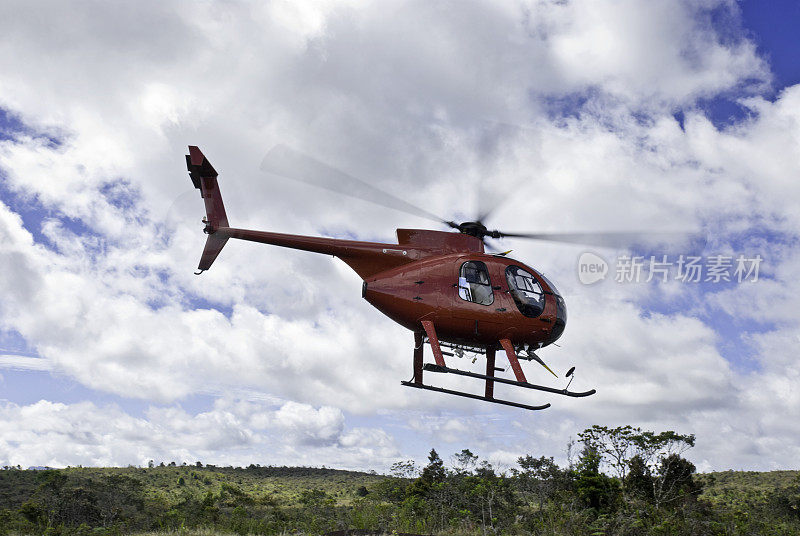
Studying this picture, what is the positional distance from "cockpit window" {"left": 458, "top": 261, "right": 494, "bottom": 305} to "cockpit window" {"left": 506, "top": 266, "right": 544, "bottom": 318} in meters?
0.65

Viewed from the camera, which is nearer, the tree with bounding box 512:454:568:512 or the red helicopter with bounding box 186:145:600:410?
the red helicopter with bounding box 186:145:600:410

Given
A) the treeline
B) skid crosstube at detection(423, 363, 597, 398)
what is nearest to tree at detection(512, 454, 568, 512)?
the treeline

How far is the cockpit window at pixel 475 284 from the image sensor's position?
51.9 feet

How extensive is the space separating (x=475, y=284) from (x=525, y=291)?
4.94ft

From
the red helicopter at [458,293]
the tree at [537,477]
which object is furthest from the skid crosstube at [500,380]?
the tree at [537,477]

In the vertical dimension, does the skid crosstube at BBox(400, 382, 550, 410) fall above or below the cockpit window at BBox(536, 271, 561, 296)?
below

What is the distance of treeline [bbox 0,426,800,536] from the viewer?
1722 centimetres

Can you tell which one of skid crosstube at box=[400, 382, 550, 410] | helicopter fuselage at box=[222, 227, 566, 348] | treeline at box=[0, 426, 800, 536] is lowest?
treeline at box=[0, 426, 800, 536]

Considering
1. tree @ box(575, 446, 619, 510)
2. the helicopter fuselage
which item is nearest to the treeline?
tree @ box(575, 446, 619, 510)

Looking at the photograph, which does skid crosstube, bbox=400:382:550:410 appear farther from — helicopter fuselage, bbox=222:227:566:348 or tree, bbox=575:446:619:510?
tree, bbox=575:446:619:510

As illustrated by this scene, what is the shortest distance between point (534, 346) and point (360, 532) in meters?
7.17

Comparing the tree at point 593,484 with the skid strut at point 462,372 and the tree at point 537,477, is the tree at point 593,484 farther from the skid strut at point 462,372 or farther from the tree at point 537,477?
the skid strut at point 462,372

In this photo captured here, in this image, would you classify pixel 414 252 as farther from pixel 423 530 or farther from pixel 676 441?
pixel 676 441

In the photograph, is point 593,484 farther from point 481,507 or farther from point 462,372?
point 462,372
